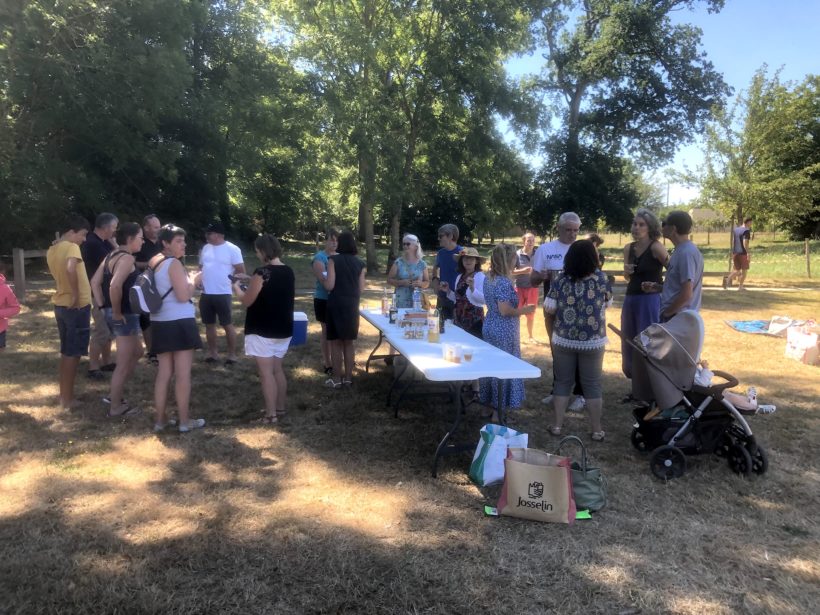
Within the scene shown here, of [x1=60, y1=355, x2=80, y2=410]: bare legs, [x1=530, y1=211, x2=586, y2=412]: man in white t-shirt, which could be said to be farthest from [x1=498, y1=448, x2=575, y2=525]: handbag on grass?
[x1=60, y1=355, x2=80, y2=410]: bare legs

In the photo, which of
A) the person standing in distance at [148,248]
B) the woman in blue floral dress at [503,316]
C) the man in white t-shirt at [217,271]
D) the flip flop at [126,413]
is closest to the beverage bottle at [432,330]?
the woman in blue floral dress at [503,316]

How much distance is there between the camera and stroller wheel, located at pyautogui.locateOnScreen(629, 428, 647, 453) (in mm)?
4129

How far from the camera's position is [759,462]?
12.2 feet

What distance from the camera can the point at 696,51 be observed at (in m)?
25.4

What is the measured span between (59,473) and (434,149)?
15.7 m

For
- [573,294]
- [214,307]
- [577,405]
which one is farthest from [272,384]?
[577,405]

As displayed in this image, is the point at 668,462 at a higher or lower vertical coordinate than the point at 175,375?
lower

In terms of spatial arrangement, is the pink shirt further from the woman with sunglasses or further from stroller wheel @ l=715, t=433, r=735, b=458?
stroller wheel @ l=715, t=433, r=735, b=458

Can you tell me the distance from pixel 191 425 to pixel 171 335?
2.77 ft

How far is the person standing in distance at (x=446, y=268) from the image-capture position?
5855 mm

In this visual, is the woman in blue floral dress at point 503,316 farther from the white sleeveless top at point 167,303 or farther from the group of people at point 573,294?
the white sleeveless top at point 167,303

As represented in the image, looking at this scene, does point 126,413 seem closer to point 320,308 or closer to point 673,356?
point 320,308

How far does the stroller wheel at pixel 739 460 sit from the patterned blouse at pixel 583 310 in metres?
1.11

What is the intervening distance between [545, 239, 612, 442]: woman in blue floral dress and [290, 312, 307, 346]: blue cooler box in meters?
3.80
